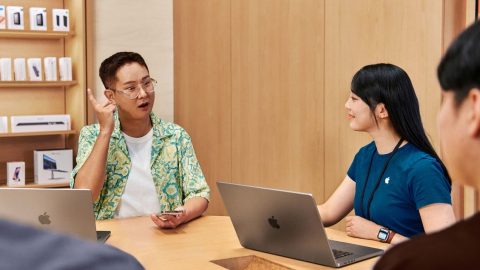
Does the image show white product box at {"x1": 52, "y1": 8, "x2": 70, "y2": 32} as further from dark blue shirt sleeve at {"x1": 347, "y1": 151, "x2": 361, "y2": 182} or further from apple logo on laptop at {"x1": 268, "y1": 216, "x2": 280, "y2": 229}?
apple logo on laptop at {"x1": 268, "y1": 216, "x2": 280, "y2": 229}

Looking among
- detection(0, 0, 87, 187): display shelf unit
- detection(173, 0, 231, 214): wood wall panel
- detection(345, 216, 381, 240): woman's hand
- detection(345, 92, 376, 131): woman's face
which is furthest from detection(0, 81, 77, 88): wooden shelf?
detection(345, 216, 381, 240): woman's hand

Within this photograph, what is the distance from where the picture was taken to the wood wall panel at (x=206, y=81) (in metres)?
4.88

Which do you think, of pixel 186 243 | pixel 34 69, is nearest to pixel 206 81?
pixel 34 69

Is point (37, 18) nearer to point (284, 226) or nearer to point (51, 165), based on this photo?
point (51, 165)

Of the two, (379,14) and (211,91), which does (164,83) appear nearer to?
(211,91)

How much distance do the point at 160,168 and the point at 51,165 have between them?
1.86m

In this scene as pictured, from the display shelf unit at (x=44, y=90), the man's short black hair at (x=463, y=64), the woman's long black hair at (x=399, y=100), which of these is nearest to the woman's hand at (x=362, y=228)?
the woman's long black hair at (x=399, y=100)

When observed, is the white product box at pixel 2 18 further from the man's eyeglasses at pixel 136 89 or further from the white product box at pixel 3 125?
the man's eyeglasses at pixel 136 89

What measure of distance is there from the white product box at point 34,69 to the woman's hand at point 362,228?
309 centimetres

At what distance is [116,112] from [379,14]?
1.45 meters

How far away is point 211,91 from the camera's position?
5.04 m

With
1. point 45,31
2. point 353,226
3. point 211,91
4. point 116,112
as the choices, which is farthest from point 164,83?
point 353,226

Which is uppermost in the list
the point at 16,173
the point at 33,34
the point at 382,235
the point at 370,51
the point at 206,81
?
the point at 33,34

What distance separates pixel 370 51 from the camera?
11.6 ft
